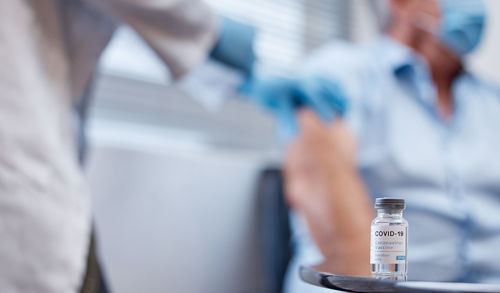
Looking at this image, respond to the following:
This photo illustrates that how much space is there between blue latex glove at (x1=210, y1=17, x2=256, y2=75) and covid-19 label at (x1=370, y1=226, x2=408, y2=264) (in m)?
0.52

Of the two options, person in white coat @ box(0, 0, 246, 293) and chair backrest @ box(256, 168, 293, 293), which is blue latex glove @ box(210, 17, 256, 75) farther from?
chair backrest @ box(256, 168, 293, 293)

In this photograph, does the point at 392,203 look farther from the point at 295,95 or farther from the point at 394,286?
the point at 295,95

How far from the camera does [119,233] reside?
1.10 metres

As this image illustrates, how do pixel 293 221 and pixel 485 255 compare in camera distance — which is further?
pixel 293 221

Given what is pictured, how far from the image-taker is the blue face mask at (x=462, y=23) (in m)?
1.27

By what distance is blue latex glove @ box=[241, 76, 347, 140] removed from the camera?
112 centimetres

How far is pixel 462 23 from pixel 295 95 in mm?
443

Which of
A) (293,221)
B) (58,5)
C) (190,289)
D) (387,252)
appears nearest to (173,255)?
(190,289)

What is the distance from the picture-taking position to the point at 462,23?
1.27 m

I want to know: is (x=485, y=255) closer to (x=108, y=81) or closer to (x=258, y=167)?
(x=258, y=167)

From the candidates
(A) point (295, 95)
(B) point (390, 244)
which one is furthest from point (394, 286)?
(A) point (295, 95)

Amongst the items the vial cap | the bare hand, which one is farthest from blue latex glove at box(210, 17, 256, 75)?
the vial cap

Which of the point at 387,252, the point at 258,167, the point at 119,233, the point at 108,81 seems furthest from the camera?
the point at 258,167

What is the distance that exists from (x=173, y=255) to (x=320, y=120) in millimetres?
419
